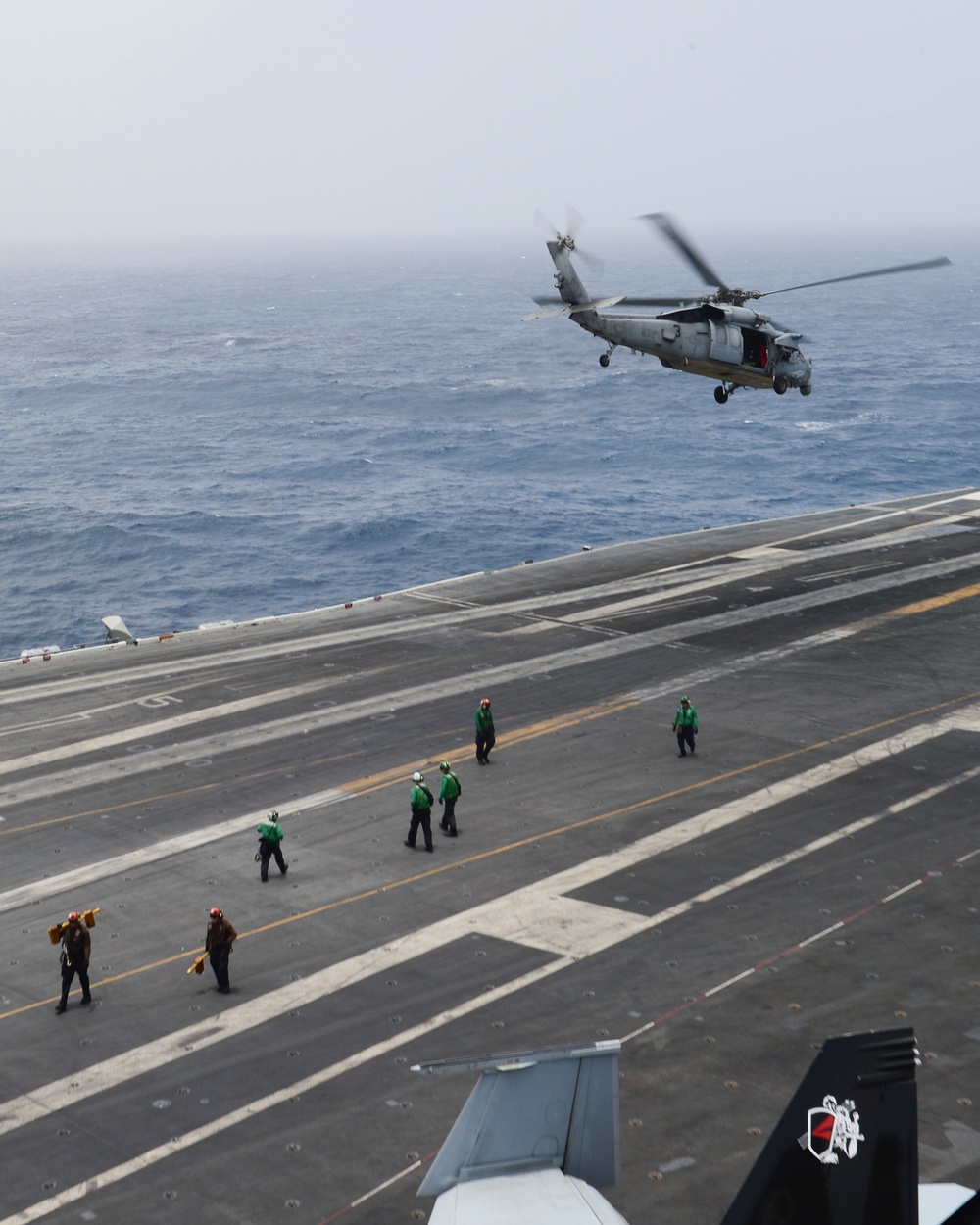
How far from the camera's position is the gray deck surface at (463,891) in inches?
669

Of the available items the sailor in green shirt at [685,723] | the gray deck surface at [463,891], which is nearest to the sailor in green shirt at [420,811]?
the gray deck surface at [463,891]

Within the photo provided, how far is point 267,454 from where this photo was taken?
330 ft

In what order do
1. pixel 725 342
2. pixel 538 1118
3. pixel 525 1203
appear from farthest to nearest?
pixel 725 342, pixel 538 1118, pixel 525 1203

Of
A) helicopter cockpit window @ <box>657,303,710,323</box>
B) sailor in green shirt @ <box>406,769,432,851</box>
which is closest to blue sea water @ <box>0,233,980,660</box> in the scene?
helicopter cockpit window @ <box>657,303,710,323</box>

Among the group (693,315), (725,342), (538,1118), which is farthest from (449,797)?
(725,342)

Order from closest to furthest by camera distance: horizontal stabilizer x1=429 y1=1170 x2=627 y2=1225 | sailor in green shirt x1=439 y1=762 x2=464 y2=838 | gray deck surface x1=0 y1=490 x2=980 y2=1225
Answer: horizontal stabilizer x1=429 y1=1170 x2=627 y2=1225, gray deck surface x1=0 y1=490 x2=980 y2=1225, sailor in green shirt x1=439 y1=762 x2=464 y2=838

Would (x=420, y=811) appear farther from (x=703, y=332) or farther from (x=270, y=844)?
(x=703, y=332)

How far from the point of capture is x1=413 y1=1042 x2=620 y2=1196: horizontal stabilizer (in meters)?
10.9

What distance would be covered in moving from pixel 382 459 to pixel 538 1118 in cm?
8917

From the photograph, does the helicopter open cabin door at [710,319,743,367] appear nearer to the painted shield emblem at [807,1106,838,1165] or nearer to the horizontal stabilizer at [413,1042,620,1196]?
the horizontal stabilizer at [413,1042,620,1196]

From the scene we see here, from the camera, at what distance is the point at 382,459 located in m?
98.4

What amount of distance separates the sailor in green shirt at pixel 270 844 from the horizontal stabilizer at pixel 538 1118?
13980 millimetres

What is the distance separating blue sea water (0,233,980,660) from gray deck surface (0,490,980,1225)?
89.4 feet

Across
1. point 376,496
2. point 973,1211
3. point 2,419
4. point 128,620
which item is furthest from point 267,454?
point 973,1211
